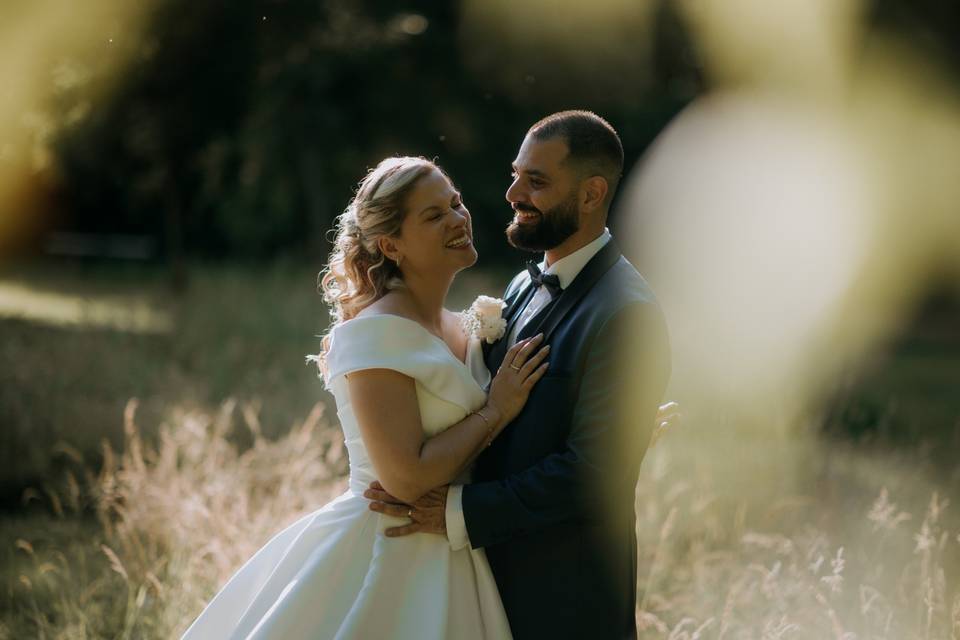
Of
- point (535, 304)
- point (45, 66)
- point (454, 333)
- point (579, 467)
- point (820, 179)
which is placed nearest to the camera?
point (579, 467)

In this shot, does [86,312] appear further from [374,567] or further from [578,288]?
[578,288]

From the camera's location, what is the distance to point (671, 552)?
5125mm

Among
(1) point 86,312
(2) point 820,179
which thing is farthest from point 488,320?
(2) point 820,179

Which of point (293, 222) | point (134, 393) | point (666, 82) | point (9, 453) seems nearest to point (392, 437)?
point (9, 453)

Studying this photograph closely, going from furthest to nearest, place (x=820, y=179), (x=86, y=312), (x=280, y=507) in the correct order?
(x=820, y=179)
(x=86, y=312)
(x=280, y=507)

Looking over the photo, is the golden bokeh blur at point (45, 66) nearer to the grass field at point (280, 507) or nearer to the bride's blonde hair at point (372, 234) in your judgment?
the grass field at point (280, 507)

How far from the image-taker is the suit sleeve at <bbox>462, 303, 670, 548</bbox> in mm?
2814

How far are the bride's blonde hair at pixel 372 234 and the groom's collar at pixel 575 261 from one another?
0.52 metres

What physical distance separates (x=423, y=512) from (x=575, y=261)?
0.92 metres

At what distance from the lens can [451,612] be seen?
2.91m

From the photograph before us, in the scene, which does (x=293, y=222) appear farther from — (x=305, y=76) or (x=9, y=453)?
(x=9, y=453)

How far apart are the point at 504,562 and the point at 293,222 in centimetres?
2317

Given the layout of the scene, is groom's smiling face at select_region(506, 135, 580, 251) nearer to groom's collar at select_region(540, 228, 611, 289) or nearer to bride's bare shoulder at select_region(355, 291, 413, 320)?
groom's collar at select_region(540, 228, 611, 289)

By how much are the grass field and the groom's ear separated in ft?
4.66
